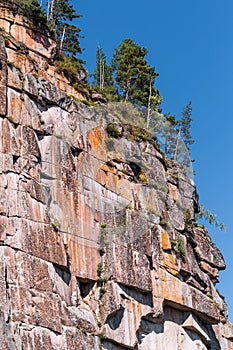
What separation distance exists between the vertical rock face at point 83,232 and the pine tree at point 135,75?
36.3 ft

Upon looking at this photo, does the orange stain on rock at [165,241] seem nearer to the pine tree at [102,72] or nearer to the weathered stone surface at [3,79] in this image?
the weathered stone surface at [3,79]

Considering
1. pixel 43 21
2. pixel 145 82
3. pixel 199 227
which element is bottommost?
pixel 199 227

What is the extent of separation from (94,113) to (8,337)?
1749 centimetres

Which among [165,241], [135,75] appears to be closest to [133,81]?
[135,75]

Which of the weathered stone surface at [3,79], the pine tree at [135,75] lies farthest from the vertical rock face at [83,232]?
the pine tree at [135,75]

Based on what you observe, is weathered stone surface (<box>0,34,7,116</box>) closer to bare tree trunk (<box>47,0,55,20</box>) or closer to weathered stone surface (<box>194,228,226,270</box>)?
bare tree trunk (<box>47,0,55,20</box>)

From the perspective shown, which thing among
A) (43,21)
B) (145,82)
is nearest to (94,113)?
(43,21)

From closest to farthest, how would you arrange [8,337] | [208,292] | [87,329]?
[8,337], [87,329], [208,292]

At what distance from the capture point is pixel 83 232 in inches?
1688

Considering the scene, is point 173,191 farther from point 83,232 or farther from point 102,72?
point 102,72

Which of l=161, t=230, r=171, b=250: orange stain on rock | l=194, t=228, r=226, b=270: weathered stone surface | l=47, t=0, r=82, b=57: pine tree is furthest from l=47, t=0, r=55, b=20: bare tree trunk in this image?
l=161, t=230, r=171, b=250: orange stain on rock

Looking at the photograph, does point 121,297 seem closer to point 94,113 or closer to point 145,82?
point 94,113

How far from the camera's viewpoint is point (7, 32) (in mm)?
46094

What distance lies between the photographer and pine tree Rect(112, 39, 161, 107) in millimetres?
63094
